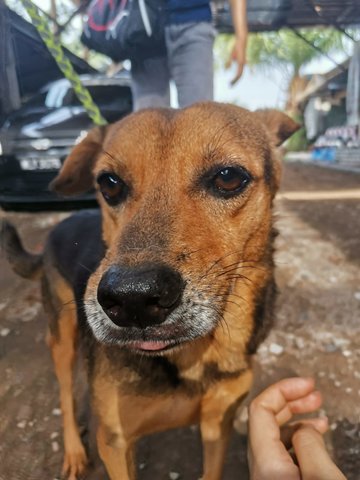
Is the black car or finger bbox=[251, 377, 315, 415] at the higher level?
the black car

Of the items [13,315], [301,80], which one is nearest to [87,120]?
[13,315]

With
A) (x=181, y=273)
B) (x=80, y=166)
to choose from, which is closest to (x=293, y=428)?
(x=181, y=273)

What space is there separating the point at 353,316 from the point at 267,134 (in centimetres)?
196

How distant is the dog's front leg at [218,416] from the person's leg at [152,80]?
6.71 ft

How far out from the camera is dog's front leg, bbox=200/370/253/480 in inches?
69.7

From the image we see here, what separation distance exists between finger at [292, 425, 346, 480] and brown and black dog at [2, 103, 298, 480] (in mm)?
307

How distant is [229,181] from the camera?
1.65 meters

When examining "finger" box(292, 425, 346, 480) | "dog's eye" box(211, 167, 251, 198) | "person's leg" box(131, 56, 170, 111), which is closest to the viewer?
"finger" box(292, 425, 346, 480)

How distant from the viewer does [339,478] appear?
1.40m

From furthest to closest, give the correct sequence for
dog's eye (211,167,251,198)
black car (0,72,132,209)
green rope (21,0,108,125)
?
black car (0,72,132,209), green rope (21,0,108,125), dog's eye (211,167,251,198)

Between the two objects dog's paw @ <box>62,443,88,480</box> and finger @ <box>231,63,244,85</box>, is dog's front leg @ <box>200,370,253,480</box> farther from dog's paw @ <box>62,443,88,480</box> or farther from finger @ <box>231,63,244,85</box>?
finger @ <box>231,63,244,85</box>

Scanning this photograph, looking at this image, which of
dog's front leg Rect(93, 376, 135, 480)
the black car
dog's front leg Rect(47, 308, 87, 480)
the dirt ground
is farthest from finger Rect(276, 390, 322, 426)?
the black car

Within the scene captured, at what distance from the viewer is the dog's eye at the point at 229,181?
1628 millimetres

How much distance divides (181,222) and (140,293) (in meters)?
0.41
